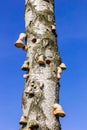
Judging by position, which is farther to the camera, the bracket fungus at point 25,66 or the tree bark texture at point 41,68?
the bracket fungus at point 25,66

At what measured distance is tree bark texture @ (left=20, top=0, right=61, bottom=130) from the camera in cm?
438

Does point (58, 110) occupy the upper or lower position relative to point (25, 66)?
lower

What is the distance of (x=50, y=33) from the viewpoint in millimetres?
4949

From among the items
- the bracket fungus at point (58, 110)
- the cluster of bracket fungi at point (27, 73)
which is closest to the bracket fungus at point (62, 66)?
the cluster of bracket fungi at point (27, 73)

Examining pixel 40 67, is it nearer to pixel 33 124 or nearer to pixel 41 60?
pixel 41 60

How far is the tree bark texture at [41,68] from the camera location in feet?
14.4

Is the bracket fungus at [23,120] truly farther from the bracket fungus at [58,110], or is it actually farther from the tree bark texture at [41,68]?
the bracket fungus at [58,110]

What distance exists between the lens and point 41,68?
15.3 ft

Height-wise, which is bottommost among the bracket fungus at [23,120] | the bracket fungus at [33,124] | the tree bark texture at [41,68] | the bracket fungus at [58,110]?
the bracket fungus at [33,124]

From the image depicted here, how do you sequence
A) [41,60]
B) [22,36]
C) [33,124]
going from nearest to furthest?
[33,124]
[41,60]
[22,36]

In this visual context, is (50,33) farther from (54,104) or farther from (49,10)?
(54,104)

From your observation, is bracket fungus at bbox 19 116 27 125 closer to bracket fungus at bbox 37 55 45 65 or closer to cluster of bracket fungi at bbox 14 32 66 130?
cluster of bracket fungi at bbox 14 32 66 130

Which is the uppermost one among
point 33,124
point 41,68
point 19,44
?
point 19,44

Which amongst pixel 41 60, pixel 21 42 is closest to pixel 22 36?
pixel 21 42
